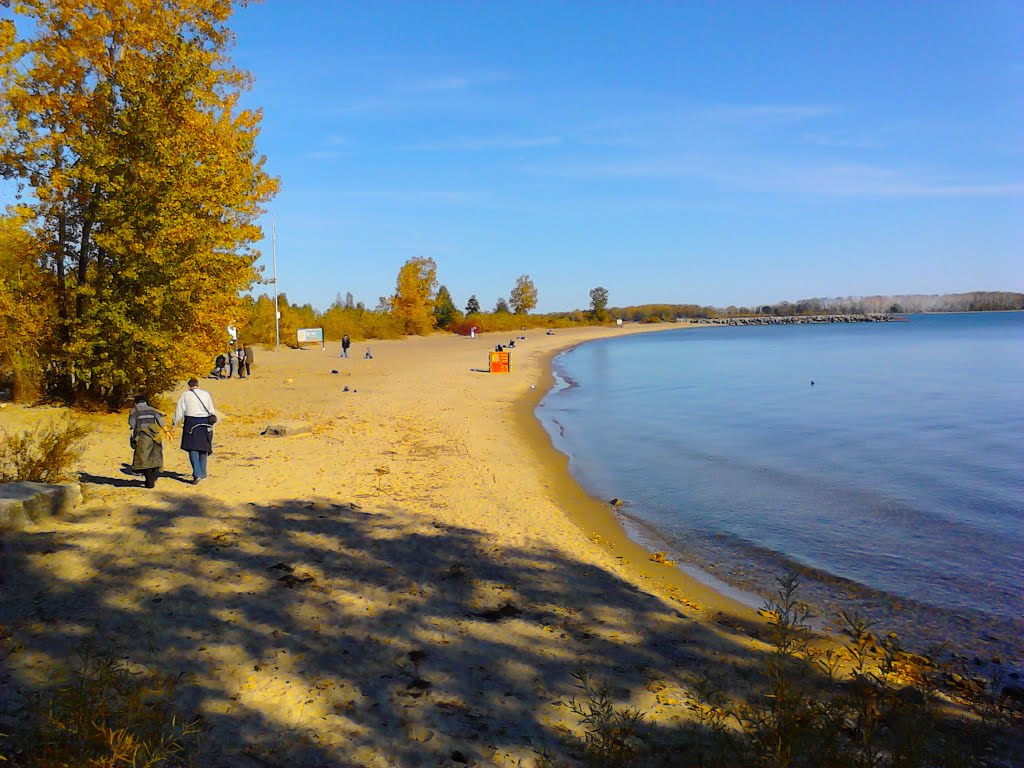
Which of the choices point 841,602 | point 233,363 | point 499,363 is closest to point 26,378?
point 233,363

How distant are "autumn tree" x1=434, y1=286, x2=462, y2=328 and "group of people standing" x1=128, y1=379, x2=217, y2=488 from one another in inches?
3407

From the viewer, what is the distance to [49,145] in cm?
1470

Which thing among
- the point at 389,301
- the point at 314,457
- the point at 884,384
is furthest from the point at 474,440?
the point at 389,301

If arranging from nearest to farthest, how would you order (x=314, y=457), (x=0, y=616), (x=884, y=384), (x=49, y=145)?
(x=0, y=616) < (x=314, y=457) < (x=49, y=145) < (x=884, y=384)

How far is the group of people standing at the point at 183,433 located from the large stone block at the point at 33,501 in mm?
1222

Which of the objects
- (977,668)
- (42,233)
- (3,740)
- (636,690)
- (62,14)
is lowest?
(977,668)

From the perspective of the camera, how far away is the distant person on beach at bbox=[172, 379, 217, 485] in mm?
10375

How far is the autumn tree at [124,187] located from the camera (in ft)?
47.0

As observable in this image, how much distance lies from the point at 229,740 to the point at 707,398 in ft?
94.3

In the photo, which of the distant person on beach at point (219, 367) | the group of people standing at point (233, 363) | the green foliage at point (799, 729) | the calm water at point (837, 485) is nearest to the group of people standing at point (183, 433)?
the calm water at point (837, 485)

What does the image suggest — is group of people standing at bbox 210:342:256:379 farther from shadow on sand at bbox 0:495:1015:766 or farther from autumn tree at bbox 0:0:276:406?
shadow on sand at bbox 0:495:1015:766

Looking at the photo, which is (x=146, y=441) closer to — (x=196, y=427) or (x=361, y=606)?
(x=196, y=427)

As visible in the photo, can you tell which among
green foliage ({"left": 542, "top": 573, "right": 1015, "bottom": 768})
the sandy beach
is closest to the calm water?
the sandy beach

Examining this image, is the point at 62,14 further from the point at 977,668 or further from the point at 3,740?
the point at 977,668
